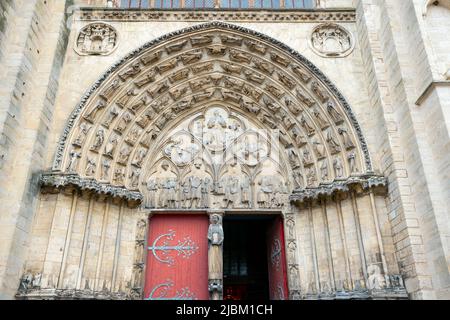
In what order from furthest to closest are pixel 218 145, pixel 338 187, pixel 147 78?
pixel 218 145 < pixel 147 78 < pixel 338 187

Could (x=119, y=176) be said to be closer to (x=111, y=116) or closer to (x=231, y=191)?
(x=111, y=116)

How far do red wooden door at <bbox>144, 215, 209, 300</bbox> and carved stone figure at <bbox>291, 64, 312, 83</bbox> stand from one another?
12.0 feet

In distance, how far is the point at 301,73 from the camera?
27.1 feet

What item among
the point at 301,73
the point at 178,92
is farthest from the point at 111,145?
the point at 301,73

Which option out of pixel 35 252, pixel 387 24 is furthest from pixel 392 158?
pixel 35 252

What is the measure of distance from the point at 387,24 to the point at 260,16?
8.92 ft

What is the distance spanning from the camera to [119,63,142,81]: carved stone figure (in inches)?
320

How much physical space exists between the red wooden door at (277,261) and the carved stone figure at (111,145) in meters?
3.78

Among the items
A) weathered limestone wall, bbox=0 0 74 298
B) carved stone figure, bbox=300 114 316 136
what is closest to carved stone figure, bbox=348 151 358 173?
carved stone figure, bbox=300 114 316 136

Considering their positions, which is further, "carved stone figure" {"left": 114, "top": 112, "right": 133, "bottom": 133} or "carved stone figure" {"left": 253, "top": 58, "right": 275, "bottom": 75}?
"carved stone figure" {"left": 253, "top": 58, "right": 275, "bottom": 75}

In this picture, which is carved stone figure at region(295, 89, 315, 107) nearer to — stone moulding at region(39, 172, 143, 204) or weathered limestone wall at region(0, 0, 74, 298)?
stone moulding at region(39, 172, 143, 204)

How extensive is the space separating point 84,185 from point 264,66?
183 inches

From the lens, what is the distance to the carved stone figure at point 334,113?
25.5 ft

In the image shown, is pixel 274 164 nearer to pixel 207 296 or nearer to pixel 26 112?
pixel 207 296
